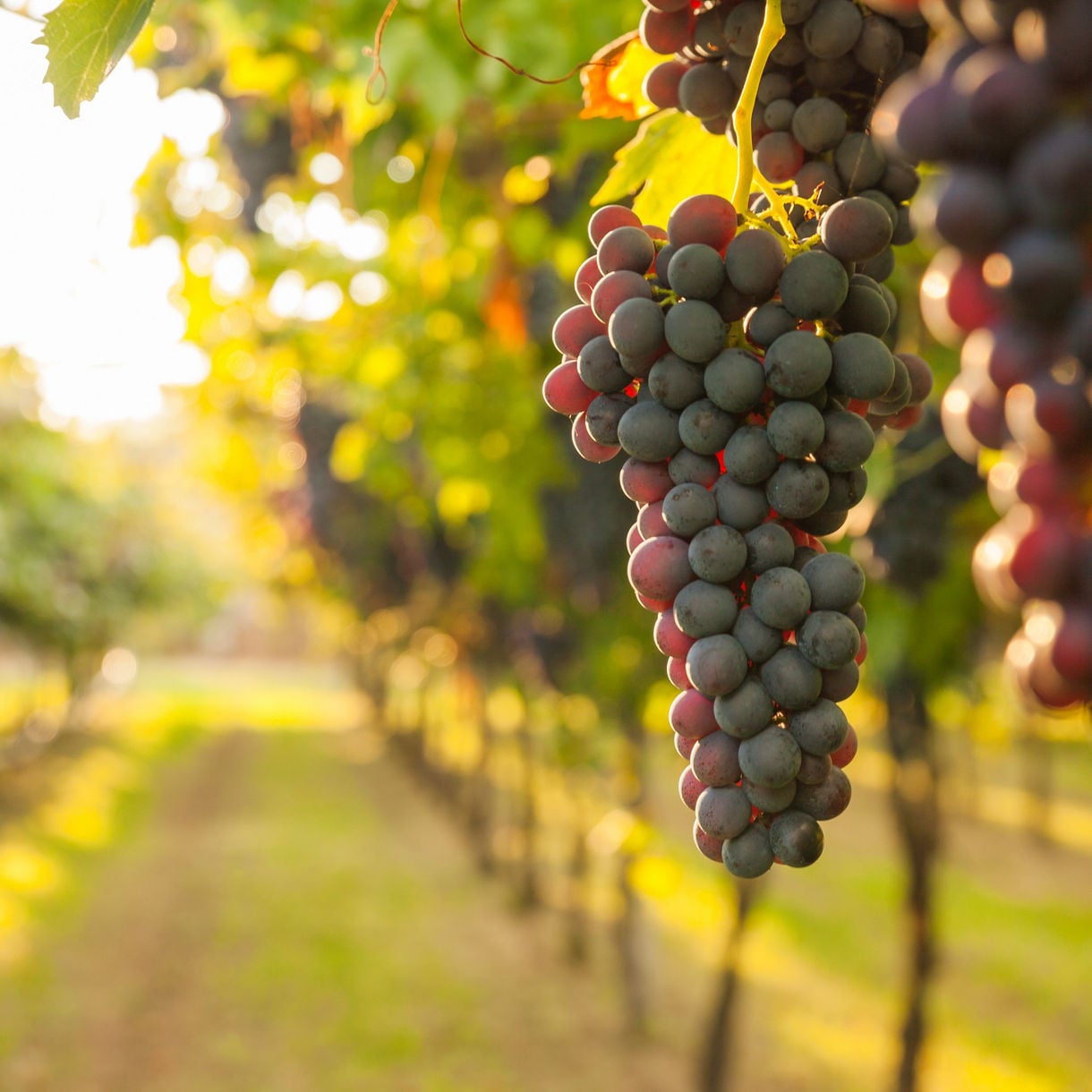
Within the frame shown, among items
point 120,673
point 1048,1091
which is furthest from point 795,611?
point 120,673

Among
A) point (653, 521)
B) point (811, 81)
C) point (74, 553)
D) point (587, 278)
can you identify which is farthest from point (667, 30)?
point (74, 553)

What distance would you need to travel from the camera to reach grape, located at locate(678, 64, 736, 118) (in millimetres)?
1018

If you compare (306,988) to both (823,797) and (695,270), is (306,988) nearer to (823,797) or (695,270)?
(823,797)

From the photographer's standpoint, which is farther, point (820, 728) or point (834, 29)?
point (834, 29)

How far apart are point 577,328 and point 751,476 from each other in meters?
0.21

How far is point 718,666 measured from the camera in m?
0.81

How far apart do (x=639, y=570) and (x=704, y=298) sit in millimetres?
219

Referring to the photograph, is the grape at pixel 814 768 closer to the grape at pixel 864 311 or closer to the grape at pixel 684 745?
the grape at pixel 684 745

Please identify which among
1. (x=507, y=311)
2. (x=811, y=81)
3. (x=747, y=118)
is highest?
(x=507, y=311)

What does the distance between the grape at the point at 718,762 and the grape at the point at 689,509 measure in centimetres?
16

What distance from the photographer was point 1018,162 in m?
0.48

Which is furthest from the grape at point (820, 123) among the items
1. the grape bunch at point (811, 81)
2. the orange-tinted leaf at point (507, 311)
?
the orange-tinted leaf at point (507, 311)

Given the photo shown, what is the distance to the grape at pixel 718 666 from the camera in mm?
810

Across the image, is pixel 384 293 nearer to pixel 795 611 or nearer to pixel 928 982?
pixel 928 982
